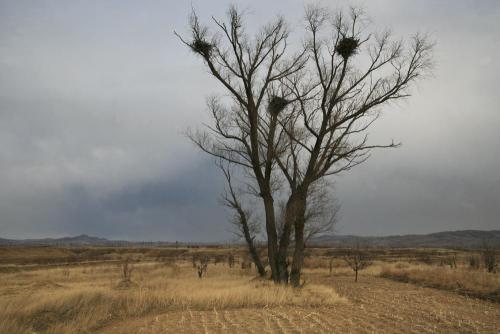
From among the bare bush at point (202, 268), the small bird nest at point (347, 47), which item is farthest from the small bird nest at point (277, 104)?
the bare bush at point (202, 268)

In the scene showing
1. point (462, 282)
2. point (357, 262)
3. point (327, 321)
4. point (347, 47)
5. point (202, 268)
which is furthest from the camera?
point (357, 262)

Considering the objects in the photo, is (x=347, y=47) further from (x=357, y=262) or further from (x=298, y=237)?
(x=357, y=262)

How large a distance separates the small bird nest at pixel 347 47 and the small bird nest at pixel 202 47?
481 cm

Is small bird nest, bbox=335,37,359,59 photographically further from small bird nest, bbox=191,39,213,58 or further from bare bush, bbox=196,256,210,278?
bare bush, bbox=196,256,210,278

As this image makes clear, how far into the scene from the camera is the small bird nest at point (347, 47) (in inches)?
699

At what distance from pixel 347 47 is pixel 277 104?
3510 millimetres

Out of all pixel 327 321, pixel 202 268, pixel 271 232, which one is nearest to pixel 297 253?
pixel 271 232

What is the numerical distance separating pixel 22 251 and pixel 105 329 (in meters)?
Answer: 70.6

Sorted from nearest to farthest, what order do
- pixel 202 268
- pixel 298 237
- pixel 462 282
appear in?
pixel 298 237, pixel 462 282, pixel 202 268

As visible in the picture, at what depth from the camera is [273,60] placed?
19.5 meters

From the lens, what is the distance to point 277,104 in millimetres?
19531

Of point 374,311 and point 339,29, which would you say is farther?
point 339,29

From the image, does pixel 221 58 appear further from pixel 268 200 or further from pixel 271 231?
pixel 271 231

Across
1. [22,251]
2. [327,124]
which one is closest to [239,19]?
[327,124]
